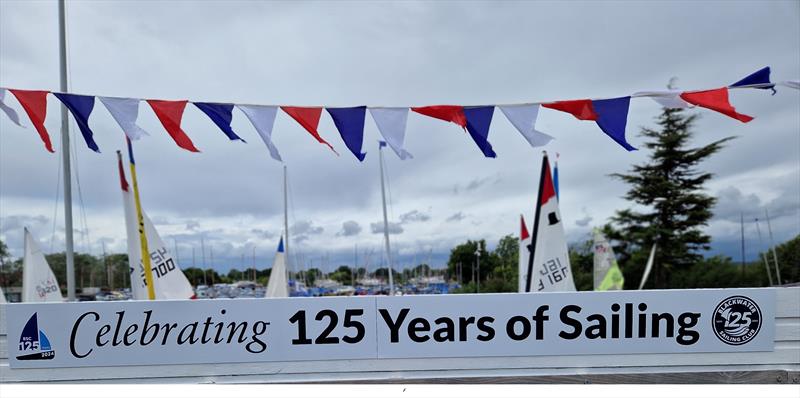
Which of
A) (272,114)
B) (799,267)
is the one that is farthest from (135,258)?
(799,267)

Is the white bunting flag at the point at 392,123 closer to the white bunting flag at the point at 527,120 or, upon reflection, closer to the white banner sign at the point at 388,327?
the white bunting flag at the point at 527,120

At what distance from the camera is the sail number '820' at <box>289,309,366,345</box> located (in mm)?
5898

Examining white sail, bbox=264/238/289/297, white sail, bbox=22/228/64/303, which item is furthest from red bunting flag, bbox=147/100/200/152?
white sail, bbox=22/228/64/303

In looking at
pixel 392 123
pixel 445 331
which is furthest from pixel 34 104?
pixel 445 331

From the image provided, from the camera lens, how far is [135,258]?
1165cm

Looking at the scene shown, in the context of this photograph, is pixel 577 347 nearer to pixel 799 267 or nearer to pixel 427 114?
pixel 427 114

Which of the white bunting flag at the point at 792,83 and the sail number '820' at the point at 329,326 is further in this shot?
the white bunting flag at the point at 792,83

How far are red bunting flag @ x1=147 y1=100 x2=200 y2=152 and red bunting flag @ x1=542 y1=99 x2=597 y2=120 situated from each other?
3.91m

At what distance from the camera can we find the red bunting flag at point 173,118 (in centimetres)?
630

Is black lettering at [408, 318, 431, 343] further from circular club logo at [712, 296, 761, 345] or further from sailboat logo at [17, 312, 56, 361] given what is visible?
sailboat logo at [17, 312, 56, 361]

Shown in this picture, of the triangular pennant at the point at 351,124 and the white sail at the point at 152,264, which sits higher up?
the triangular pennant at the point at 351,124

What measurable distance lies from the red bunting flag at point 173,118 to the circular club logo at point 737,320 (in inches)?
227

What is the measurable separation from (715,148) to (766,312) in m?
37.5

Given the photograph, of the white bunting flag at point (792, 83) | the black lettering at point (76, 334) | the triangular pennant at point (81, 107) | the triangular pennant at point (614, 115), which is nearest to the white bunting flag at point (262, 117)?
the triangular pennant at point (81, 107)
